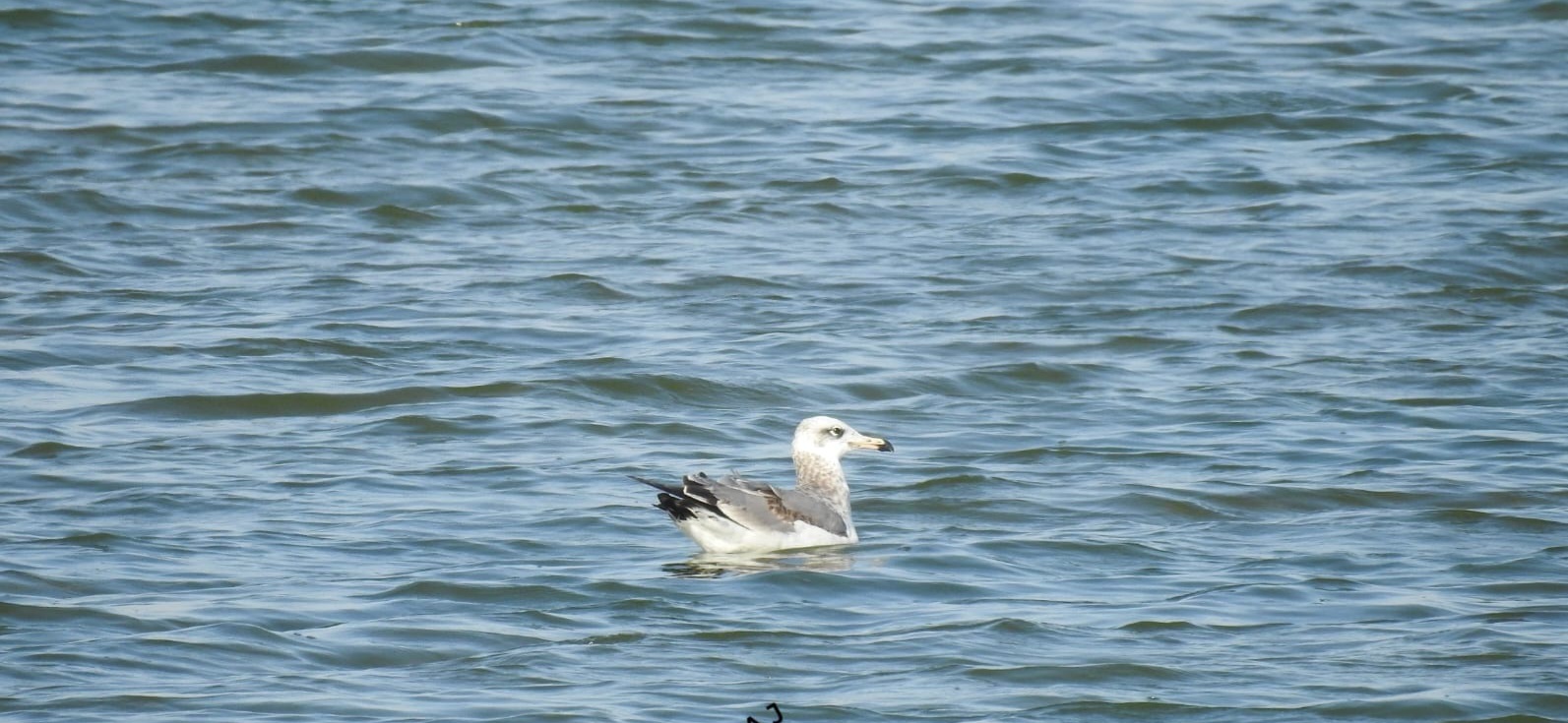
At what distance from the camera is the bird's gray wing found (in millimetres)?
9453

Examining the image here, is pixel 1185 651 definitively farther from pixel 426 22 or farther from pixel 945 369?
pixel 426 22

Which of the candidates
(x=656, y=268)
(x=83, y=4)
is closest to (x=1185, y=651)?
(x=656, y=268)

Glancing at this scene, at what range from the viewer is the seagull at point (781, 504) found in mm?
9281

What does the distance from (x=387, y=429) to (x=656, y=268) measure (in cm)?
377

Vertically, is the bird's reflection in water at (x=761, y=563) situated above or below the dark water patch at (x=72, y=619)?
below

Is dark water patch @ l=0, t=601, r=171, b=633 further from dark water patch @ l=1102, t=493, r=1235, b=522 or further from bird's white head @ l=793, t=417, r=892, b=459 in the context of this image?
dark water patch @ l=1102, t=493, r=1235, b=522

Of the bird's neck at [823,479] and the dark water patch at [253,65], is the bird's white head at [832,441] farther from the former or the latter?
the dark water patch at [253,65]

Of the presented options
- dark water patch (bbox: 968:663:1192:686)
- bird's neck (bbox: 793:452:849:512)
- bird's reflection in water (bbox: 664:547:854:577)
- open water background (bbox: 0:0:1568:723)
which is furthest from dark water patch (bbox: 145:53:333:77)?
dark water patch (bbox: 968:663:1192:686)

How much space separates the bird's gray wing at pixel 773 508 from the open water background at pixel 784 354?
238 millimetres

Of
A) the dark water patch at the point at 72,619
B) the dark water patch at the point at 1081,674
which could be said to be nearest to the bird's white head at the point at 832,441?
the dark water patch at the point at 1081,674

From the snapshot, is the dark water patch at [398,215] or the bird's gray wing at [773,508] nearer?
the bird's gray wing at [773,508]

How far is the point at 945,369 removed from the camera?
41.5ft

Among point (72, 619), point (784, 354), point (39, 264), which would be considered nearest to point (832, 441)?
point (784, 354)

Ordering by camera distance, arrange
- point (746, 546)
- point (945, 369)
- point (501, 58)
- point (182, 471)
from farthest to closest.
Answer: point (501, 58)
point (945, 369)
point (182, 471)
point (746, 546)
